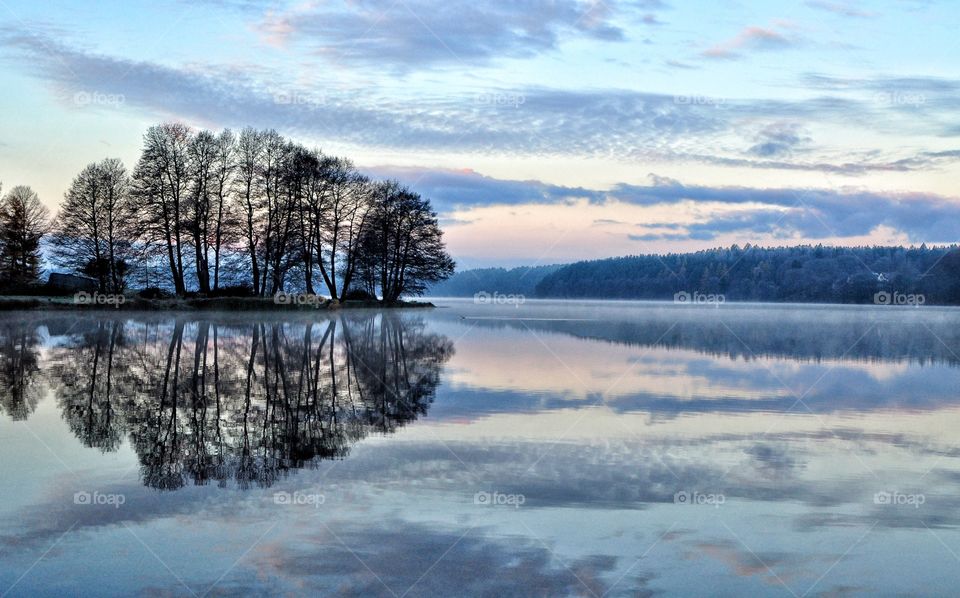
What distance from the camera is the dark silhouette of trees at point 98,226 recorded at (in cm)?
5934

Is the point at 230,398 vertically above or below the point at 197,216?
below

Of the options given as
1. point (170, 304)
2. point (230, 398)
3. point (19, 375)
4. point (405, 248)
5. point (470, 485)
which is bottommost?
point (470, 485)

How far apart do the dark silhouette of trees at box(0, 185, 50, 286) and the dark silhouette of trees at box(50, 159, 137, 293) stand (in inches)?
191

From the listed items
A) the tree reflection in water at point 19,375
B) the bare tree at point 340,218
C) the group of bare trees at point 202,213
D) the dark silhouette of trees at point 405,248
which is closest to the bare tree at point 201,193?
the group of bare trees at point 202,213

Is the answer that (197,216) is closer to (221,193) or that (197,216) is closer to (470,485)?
(221,193)

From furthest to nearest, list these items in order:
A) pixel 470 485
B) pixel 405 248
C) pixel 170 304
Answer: pixel 405 248 < pixel 170 304 < pixel 470 485

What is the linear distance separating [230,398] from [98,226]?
174ft

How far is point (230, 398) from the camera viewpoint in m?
13.7

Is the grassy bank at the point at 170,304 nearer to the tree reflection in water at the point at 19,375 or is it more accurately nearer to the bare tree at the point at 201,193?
the bare tree at the point at 201,193

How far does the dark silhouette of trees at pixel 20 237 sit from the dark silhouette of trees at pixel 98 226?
4859mm

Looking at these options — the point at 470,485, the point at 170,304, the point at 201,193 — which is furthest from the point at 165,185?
the point at 470,485

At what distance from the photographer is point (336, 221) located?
70.3m

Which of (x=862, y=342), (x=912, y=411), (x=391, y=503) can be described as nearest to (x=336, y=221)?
(x=862, y=342)

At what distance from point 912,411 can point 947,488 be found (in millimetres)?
6238
